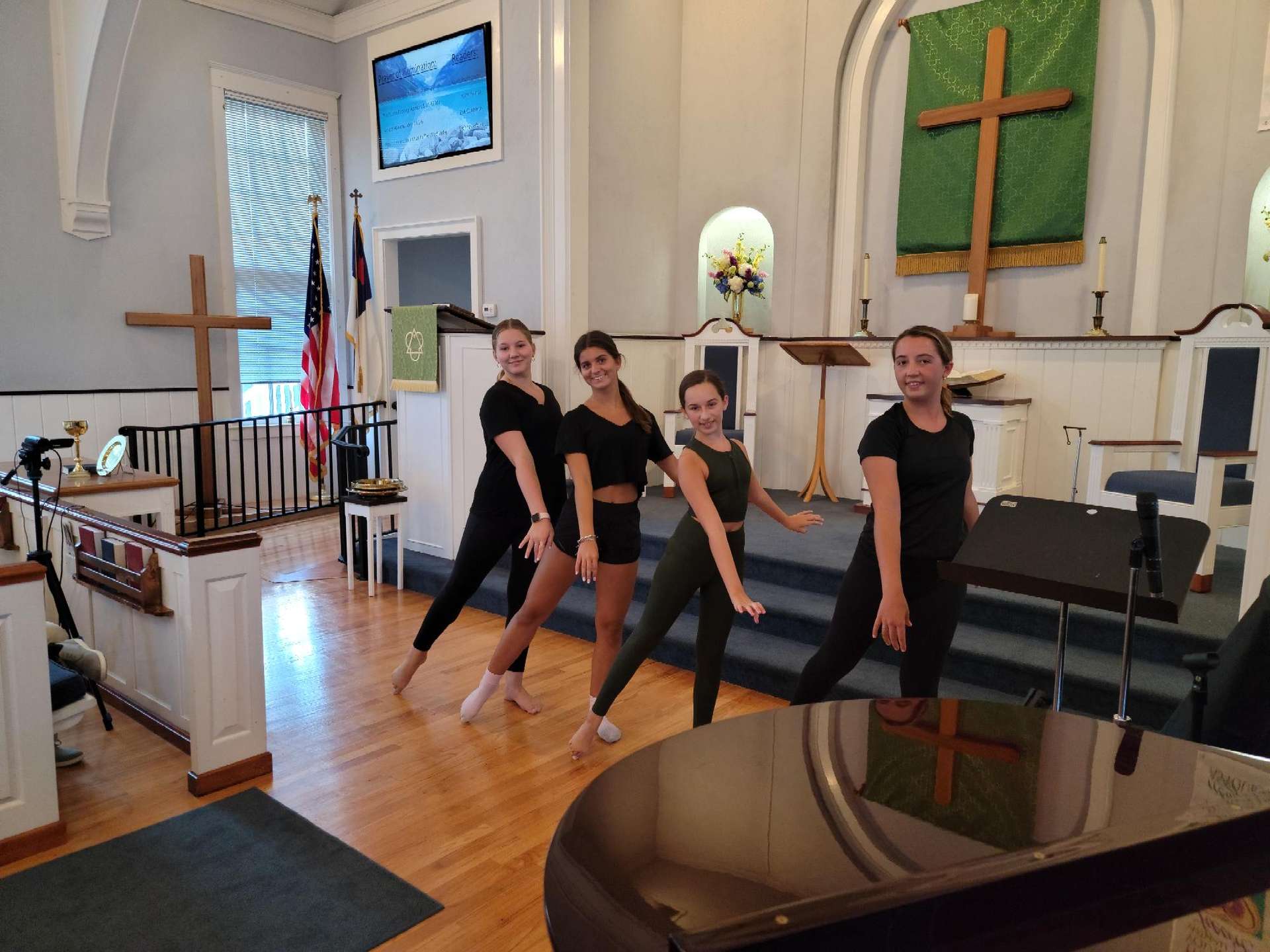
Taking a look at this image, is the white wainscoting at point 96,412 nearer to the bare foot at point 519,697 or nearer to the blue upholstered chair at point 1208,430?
the bare foot at point 519,697

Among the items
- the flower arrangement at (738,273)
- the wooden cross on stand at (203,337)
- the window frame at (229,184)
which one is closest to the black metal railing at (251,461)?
the wooden cross on stand at (203,337)

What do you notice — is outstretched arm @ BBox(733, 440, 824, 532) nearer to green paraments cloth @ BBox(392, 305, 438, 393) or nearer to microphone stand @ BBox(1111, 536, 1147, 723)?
microphone stand @ BBox(1111, 536, 1147, 723)

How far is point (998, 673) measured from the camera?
11.2ft

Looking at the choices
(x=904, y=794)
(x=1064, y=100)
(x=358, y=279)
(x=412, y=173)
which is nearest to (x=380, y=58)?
(x=412, y=173)

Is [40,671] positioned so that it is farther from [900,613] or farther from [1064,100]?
[1064,100]

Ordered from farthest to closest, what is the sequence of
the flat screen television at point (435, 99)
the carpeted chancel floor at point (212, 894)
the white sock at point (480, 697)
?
the flat screen television at point (435, 99) < the white sock at point (480, 697) < the carpeted chancel floor at point (212, 894)

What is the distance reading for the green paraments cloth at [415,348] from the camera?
5.23m

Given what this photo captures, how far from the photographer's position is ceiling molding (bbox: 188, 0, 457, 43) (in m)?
6.96

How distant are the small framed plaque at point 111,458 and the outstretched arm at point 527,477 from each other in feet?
7.64

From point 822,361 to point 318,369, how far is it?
4.43 metres

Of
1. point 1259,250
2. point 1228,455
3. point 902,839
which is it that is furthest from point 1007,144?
point 902,839

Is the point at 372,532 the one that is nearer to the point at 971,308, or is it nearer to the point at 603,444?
the point at 603,444

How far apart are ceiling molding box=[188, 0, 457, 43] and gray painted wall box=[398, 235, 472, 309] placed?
2208 millimetres

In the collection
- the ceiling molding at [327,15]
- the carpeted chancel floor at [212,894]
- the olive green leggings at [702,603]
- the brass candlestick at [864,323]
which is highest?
the ceiling molding at [327,15]
